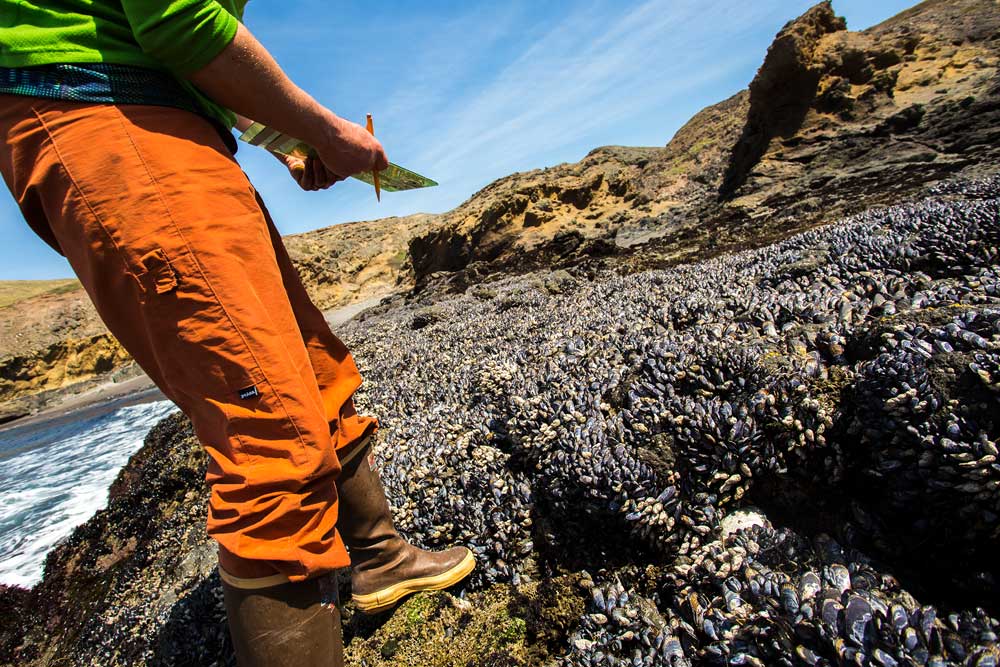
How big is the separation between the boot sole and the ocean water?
13.4 feet

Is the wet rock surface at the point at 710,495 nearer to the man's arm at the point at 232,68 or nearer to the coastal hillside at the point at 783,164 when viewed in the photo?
the man's arm at the point at 232,68

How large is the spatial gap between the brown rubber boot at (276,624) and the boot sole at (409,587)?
2.17 feet

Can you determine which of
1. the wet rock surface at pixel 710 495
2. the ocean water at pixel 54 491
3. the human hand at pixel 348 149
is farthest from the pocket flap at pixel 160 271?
the ocean water at pixel 54 491

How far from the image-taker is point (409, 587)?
2.04 m

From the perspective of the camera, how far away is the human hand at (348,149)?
4.86ft

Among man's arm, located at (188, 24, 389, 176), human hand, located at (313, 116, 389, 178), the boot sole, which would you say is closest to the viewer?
man's arm, located at (188, 24, 389, 176)

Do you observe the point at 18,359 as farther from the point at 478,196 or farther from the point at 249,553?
the point at 249,553

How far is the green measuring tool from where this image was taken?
1.68m

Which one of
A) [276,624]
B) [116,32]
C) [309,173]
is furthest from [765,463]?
[116,32]

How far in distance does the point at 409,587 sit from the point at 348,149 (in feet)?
5.84

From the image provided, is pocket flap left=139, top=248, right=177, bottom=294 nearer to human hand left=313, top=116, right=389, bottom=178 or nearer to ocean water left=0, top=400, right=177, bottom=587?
human hand left=313, top=116, right=389, bottom=178

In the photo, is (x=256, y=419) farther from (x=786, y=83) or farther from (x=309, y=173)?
(x=786, y=83)

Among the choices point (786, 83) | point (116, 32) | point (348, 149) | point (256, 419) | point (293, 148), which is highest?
point (786, 83)

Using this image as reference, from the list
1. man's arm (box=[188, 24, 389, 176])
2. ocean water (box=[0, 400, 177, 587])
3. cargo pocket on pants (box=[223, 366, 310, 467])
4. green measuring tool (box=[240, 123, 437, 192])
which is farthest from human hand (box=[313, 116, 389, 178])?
ocean water (box=[0, 400, 177, 587])
